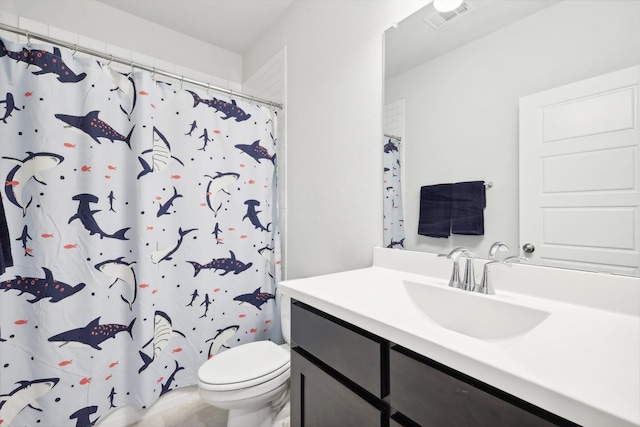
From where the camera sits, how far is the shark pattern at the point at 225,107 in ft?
5.55

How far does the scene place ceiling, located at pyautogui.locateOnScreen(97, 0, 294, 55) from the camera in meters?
1.88

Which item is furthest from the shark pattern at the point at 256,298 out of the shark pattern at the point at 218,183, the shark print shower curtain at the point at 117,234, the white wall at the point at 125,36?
the white wall at the point at 125,36

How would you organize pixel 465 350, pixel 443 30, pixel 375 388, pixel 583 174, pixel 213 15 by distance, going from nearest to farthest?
pixel 465 350
pixel 375 388
pixel 583 174
pixel 443 30
pixel 213 15

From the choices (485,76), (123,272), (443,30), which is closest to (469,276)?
(485,76)

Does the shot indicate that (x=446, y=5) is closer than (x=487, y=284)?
No

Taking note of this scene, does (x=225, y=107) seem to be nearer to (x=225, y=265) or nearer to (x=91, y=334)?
(x=225, y=265)

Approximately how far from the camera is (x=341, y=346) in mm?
784

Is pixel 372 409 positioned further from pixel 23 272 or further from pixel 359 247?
pixel 23 272

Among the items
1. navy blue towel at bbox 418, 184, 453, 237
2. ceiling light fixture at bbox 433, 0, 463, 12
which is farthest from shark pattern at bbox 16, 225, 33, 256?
ceiling light fixture at bbox 433, 0, 463, 12

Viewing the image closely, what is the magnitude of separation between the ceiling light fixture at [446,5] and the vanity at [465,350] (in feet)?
3.07

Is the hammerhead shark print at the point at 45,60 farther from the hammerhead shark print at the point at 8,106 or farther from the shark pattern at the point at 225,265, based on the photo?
the shark pattern at the point at 225,265

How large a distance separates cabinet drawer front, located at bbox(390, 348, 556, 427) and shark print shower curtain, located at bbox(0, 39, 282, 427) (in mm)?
1340

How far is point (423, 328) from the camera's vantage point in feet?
2.07

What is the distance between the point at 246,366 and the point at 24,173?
4.21ft
